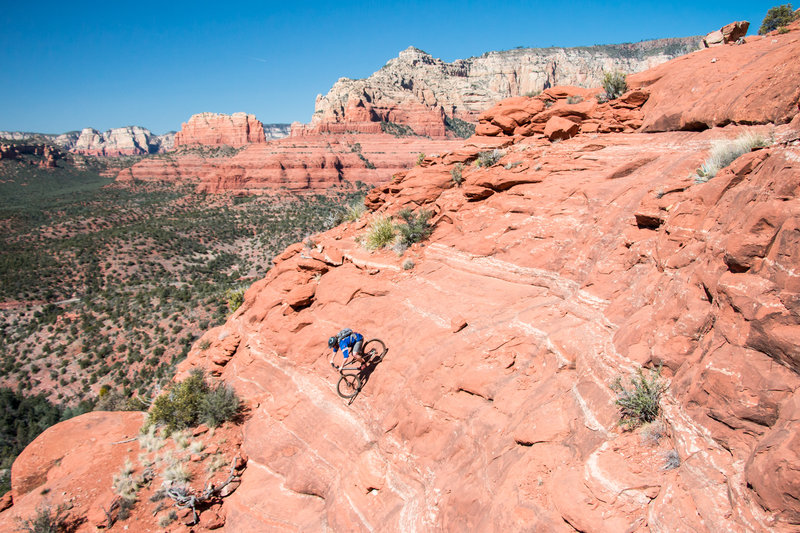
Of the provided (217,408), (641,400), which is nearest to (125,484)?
(217,408)

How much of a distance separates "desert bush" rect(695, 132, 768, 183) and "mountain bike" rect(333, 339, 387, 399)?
7.23 metres

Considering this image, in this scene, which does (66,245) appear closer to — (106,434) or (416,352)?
(106,434)

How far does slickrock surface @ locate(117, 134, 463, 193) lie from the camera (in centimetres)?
9300

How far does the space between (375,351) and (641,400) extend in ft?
19.0

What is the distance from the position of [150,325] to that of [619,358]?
37137mm

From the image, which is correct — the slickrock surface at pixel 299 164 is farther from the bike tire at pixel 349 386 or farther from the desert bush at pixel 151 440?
the bike tire at pixel 349 386

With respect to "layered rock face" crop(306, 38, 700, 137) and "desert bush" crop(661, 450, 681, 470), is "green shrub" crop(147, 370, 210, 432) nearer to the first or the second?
"desert bush" crop(661, 450, 681, 470)

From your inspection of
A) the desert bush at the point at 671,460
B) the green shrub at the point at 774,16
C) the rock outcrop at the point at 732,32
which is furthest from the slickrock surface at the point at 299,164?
the desert bush at the point at 671,460

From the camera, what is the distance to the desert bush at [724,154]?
631cm

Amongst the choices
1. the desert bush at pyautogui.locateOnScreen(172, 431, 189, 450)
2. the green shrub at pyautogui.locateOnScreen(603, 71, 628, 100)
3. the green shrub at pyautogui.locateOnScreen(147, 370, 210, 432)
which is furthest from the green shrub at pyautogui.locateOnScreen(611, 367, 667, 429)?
the green shrub at pyautogui.locateOnScreen(147, 370, 210, 432)

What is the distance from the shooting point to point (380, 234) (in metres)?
11.8

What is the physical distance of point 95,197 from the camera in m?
83.0

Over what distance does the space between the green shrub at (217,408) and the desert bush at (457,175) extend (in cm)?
969

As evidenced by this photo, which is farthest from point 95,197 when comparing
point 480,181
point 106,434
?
point 480,181
